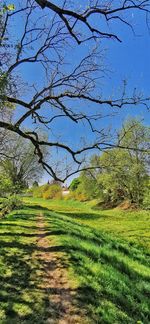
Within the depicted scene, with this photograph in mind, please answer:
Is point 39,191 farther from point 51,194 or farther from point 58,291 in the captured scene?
point 58,291

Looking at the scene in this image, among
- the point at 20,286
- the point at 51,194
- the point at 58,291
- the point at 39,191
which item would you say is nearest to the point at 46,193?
the point at 51,194

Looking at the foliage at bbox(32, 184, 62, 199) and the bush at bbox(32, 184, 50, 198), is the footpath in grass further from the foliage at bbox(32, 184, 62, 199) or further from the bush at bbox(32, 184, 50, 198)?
the bush at bbox(32, 184, 50, 198)

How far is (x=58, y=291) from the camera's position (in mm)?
7805

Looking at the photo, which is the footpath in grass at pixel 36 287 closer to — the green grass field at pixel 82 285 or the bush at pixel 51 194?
the green grass field at pixel 82 285

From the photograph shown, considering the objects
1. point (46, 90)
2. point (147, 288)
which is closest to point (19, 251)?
point (147, 288)

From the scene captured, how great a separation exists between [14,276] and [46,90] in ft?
30.3

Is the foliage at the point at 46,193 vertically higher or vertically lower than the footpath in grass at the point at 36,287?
higher

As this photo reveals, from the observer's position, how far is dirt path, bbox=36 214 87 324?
6500 mm

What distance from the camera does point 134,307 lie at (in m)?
7.54

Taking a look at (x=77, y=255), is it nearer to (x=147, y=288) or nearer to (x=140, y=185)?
(x=147, y=288)

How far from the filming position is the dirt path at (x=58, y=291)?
6500mm

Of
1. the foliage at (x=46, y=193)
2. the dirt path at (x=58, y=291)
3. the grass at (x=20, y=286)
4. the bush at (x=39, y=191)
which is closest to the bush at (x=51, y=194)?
the foliage at (x=46, y=193)

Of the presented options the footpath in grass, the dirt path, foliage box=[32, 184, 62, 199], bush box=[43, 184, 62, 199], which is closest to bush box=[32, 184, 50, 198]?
foliage box=[32, 184, 62, 199]

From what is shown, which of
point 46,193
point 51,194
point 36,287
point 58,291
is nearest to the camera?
point 58,291
